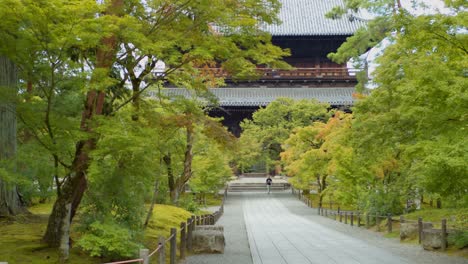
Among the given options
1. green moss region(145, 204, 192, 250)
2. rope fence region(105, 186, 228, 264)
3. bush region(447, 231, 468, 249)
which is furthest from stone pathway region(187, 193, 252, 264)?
bush region(447, 231, 468, 249)

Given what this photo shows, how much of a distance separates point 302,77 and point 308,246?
29.0m

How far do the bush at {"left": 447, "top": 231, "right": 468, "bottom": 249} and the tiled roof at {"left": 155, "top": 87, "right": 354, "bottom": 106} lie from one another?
27355 millimetres

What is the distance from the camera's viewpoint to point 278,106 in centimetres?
3828

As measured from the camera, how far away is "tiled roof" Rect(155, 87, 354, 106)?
40562 millimetres

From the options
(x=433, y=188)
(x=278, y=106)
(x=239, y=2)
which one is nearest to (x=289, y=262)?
(x=433, y=188)

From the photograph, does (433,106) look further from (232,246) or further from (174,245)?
(232,246)

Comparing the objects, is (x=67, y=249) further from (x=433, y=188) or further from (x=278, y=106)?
(x=278, y=106)

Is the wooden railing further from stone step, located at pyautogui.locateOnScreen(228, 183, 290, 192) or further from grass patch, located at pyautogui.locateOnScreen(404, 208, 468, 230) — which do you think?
grass patch, located at pyautogui.locateOnScreen(404, 208, 468, 230)

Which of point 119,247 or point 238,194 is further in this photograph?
point 238,194

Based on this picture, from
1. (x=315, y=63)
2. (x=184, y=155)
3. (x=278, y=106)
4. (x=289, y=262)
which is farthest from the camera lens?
(x=315, y=63)

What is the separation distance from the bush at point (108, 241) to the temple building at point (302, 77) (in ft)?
104

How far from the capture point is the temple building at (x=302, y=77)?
41.1 m

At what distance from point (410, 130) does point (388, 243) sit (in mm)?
4935

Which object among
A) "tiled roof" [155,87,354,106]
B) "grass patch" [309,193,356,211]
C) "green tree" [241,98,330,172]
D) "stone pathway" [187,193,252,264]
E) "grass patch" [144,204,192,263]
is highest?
"tiled roof" [155,87,354,106]
